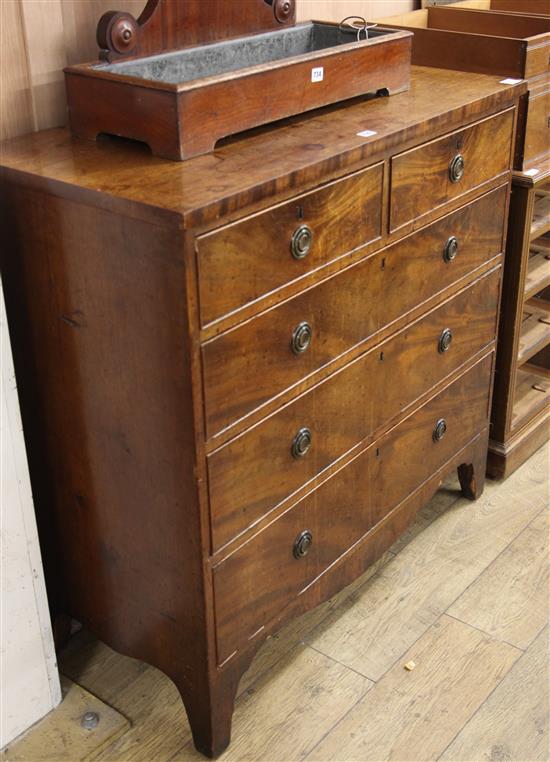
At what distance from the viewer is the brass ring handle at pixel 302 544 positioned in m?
1.86

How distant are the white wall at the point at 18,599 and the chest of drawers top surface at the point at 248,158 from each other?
0.27 metres

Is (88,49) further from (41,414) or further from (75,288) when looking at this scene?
(41,414)

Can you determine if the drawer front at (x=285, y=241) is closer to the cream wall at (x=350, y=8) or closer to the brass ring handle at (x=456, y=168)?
the brass ring handle at (x=456, y=168)

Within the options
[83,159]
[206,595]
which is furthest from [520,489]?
[83,159]

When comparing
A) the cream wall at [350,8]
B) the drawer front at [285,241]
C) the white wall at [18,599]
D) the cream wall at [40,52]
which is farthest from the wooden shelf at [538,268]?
the white wall at [18,599]

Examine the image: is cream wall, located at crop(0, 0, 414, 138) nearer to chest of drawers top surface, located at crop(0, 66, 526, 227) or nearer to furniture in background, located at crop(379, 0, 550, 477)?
chest of drawers top surface, located at crop(0, 66, 526, 227)

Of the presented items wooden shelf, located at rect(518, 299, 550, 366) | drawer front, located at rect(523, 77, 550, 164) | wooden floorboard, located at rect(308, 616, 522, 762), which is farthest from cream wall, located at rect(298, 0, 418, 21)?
wooden floorboard, located at rect(308, 616, 522, 762)

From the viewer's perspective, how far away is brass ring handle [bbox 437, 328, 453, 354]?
7.00ft

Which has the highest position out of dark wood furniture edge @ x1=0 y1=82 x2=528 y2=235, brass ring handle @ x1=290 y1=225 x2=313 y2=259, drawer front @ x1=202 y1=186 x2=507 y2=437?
dark wood furniture edge @ x1=0 y1=82 x2=528 y2=235

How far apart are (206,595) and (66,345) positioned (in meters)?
0.50

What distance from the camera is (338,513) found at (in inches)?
77.7

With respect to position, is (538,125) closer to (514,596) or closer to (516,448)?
(516,448)

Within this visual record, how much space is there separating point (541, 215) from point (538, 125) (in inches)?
12.6

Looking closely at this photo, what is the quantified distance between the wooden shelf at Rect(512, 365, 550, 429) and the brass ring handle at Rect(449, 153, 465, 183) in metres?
0.91
